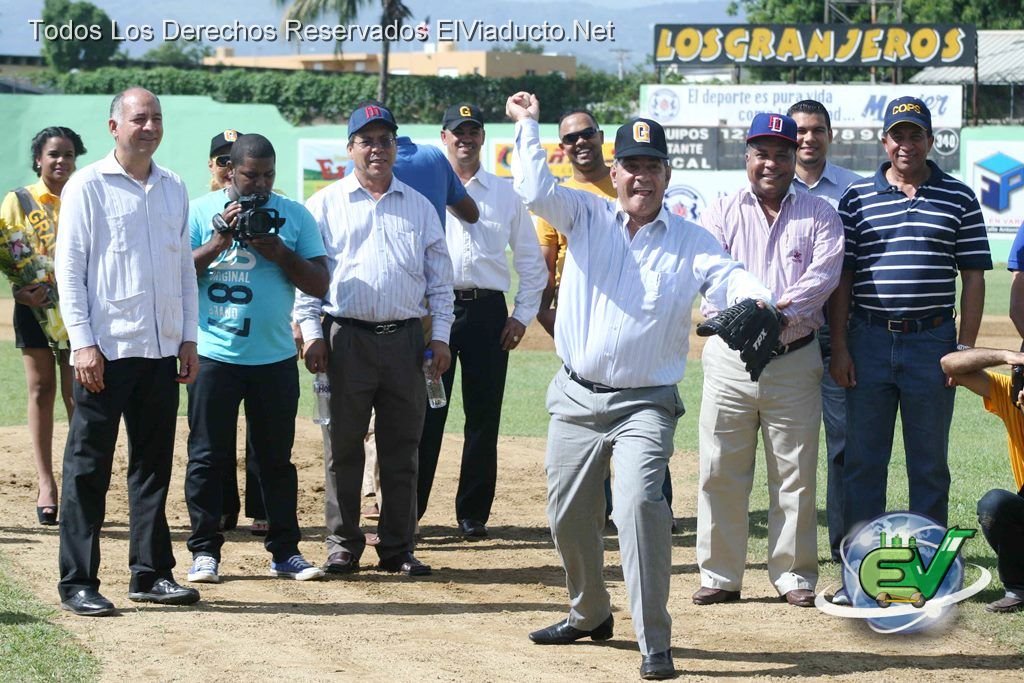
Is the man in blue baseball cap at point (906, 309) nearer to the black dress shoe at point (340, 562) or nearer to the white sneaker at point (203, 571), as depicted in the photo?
the black dress shoe at point (340, 562)

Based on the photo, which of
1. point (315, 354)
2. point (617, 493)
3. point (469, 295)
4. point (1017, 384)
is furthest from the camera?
point (469, 295)

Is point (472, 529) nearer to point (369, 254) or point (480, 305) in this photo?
point (480, 305)

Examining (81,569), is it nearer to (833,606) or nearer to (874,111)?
(833,606)

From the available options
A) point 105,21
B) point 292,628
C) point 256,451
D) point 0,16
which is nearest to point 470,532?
point 256,451

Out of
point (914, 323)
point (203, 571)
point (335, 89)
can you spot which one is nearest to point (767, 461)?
point (914, 323)

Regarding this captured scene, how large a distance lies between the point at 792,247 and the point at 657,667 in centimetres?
225

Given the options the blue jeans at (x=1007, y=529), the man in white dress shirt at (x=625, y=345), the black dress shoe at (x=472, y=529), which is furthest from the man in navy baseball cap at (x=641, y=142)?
the black dress shoe at (x=472, y=529)

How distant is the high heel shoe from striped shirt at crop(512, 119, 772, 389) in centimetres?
401

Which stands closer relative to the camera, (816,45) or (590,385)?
(590,385)

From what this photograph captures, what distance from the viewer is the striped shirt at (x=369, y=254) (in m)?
6.98

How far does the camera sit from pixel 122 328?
614 centimetres

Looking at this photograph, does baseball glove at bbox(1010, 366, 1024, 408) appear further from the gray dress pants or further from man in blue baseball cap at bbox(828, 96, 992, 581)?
the gray dress pants

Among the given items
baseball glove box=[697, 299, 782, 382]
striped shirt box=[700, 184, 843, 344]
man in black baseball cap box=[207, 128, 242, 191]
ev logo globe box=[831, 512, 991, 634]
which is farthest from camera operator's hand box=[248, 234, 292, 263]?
ev logo globe box=[831, 512, 991, 634]

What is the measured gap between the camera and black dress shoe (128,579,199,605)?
21.0 feet
